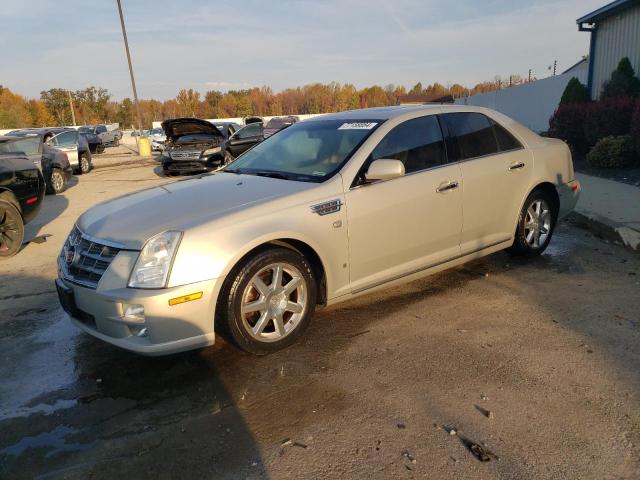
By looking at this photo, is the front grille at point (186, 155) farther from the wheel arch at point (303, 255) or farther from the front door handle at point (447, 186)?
the wheel arch at point (303, 255)

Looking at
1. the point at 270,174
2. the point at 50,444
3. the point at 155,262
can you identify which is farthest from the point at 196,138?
the point at 50,444

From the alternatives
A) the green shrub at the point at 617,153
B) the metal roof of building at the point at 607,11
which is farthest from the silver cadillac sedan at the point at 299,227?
the metal roof of building at the point at 607,11

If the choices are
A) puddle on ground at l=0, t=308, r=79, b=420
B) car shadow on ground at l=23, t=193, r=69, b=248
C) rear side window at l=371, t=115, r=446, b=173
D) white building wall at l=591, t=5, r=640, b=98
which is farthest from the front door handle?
white building wall at l=591, t=5, r=640, b=98

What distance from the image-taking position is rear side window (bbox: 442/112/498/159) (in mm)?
4664

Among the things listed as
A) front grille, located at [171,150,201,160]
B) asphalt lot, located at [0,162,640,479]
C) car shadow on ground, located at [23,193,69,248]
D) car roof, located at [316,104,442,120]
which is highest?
car roof, located at [316,104,442,120]

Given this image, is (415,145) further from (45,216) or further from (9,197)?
(45,216)

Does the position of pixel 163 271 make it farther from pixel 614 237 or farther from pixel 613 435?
pixel 614 237

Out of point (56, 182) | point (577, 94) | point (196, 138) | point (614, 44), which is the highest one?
point (614, 44)

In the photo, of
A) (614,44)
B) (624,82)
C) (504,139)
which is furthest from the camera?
A: (614,44)

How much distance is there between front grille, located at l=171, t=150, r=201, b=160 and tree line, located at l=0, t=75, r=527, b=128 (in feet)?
187

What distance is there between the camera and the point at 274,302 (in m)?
3.57

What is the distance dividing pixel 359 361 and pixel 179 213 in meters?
1.59

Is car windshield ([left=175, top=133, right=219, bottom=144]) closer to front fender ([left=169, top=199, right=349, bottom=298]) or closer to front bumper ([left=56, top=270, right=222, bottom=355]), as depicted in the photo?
front fender ([left=169, top=199, right=349, bottom=298])

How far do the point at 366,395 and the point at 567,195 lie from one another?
3760mm
